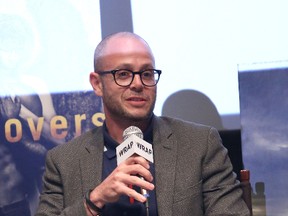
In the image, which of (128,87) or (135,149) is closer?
(135,149)

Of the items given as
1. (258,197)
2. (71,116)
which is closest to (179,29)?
(71,116)

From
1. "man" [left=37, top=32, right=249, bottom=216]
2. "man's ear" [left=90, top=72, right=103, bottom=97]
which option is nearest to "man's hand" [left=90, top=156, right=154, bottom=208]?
"man" [left=37, top=32, right=249, bottom=216]

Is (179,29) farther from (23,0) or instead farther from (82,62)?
(23,0)

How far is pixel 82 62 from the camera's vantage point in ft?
9.27

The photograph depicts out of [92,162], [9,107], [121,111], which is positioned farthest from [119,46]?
[9,107]

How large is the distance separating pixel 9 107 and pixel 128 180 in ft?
4.84

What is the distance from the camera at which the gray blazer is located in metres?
1.87

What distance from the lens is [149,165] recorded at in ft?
6.06

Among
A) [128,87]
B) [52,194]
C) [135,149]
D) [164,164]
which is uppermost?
[128,87]

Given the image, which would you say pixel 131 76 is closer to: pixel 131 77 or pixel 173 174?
pixel 131 77

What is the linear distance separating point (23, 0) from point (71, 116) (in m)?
0.68

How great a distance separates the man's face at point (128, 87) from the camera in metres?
1.90

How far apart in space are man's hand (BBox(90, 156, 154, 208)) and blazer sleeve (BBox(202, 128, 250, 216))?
42 cm

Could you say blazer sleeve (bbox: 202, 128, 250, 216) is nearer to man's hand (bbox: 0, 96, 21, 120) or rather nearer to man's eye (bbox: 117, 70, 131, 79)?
man's eye (bbox: 117, 70, 131, 79)
